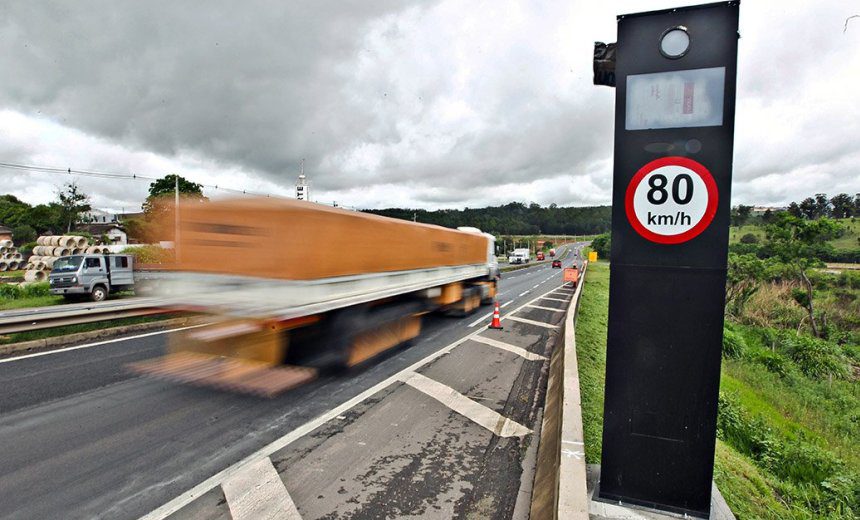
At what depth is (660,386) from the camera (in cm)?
292

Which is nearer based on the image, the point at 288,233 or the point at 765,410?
the point at 288,233

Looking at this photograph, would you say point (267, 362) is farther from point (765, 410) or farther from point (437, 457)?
point (765, 410)

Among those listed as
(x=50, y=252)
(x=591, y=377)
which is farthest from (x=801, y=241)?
(x=50, y=252)

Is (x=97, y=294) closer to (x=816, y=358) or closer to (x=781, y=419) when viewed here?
(x=781, y=419)

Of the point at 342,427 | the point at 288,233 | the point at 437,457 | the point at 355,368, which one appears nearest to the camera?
the point at 437,457

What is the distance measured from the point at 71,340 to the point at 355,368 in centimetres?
670

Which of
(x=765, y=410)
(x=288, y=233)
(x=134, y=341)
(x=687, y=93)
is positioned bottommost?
(x=765, y=410)

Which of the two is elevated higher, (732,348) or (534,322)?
(534,322)

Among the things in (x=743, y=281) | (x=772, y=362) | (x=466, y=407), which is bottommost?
(x=772, y=362)

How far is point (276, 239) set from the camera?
6.39 meters

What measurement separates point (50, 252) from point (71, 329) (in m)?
26.3

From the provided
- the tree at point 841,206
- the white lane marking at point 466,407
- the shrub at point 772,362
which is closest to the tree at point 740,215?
the tree at point 841,206

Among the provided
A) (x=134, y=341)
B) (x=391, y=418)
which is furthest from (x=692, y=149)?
A: (x=134, y=341)

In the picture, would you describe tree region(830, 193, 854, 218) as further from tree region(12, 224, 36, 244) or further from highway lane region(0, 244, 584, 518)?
tree region(12, 224, 36, 244)
